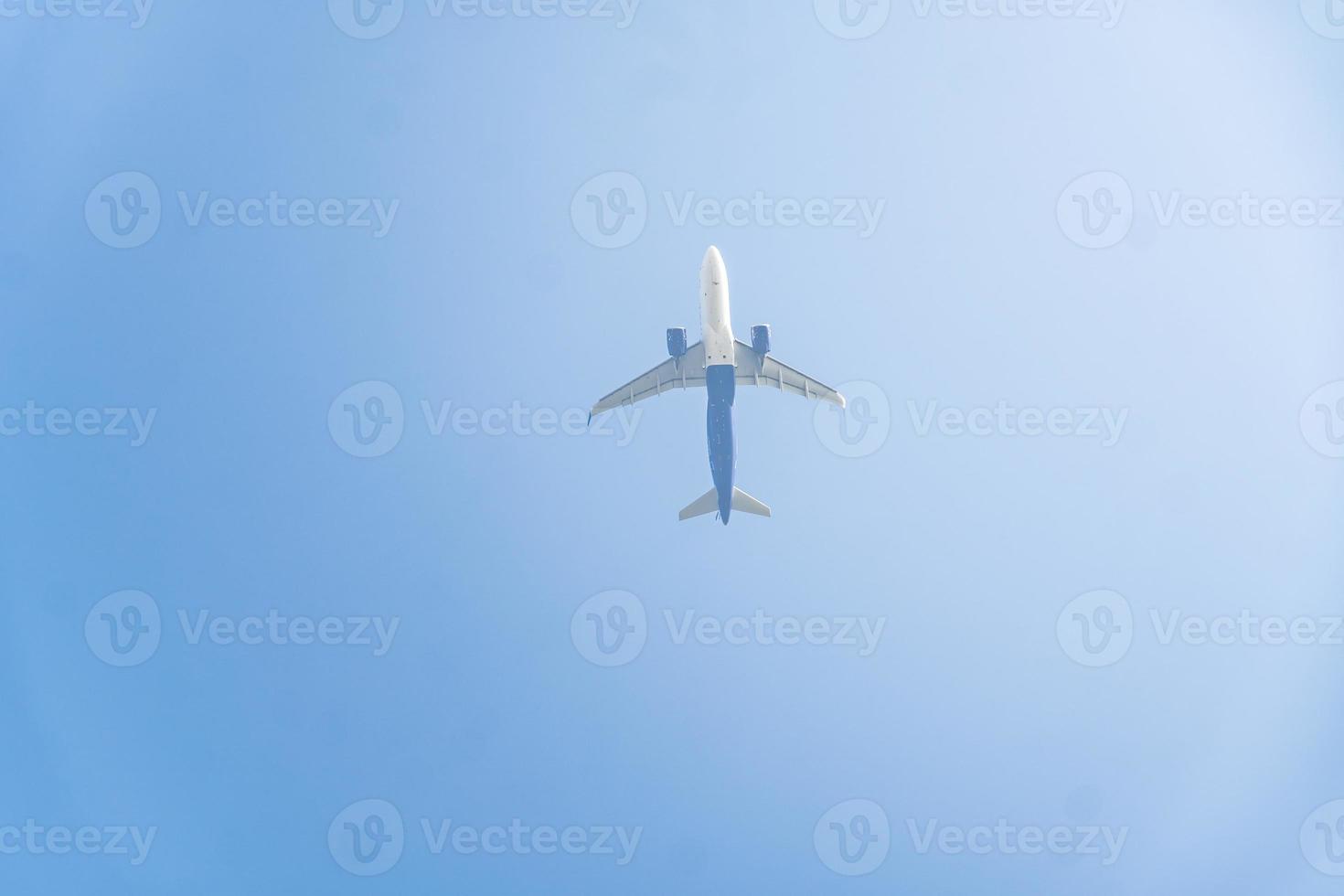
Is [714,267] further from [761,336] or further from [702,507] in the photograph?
[702,507]

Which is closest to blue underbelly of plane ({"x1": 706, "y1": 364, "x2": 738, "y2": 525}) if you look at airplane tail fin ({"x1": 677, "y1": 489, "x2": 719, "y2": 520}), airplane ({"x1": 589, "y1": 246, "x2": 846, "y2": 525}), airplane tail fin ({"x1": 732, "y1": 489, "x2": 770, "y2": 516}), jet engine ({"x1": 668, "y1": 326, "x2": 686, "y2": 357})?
airplane ({"x1": 589, "y1": 246, "x2": 846, "y2": 525})

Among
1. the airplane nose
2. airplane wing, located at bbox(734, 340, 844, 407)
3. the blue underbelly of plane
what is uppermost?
the airplane nose

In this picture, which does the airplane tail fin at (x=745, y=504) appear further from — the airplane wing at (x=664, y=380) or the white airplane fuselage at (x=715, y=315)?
the white airplane fuselage at (x=715, y=315)

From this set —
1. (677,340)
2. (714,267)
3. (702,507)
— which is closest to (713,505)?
(702,507)

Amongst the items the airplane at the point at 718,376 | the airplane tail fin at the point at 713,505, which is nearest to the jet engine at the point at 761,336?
the airplane at the point at 718,376

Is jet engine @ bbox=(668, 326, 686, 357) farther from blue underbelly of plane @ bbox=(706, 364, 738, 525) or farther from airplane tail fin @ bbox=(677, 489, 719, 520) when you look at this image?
airplane tail fin @ bbox=(677, 489, 719, 520)

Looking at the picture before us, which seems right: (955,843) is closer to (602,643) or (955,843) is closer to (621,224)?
(602,643)
